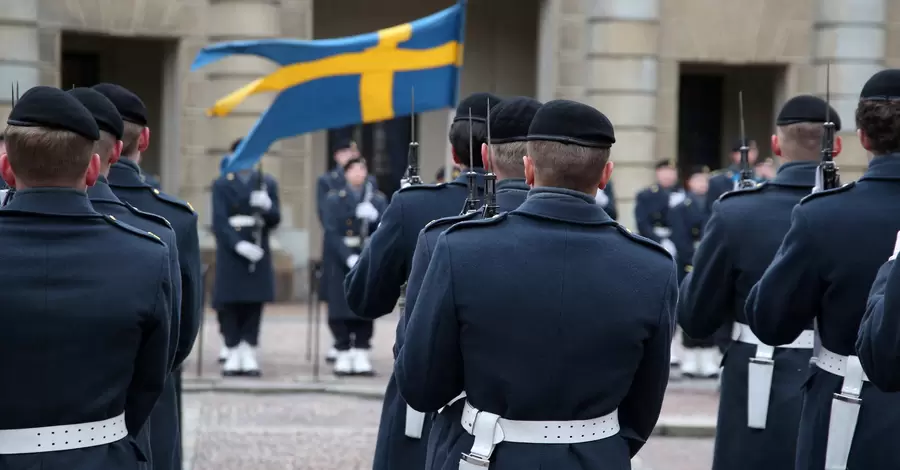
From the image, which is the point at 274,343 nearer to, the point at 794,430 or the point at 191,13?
the point at 191,13

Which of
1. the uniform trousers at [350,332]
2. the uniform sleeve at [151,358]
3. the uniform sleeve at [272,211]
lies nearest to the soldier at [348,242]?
the uniform trousers at [350,332]

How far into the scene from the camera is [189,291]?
545 cm

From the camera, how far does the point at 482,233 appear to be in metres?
3.92

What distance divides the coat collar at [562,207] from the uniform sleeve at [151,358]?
0.97 metres

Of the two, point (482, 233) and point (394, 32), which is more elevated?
point (394, 32)

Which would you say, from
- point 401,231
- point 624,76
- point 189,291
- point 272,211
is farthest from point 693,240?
point 189,291

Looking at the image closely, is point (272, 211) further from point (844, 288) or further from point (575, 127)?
point (575, 127)

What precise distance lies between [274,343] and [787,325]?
396 inches

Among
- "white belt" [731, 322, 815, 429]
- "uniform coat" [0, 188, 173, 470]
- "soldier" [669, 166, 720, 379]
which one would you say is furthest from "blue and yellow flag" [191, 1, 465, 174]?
"soldier" [669, 166, 720, 379]

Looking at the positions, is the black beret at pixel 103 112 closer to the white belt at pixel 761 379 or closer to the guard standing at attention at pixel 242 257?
the white belt at pixel 761 379

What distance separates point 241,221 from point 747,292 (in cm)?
746

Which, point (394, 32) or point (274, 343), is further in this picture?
point (274, 343)

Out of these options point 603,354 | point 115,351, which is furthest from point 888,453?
point 115,351

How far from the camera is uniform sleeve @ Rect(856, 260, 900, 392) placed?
3.86 metres
